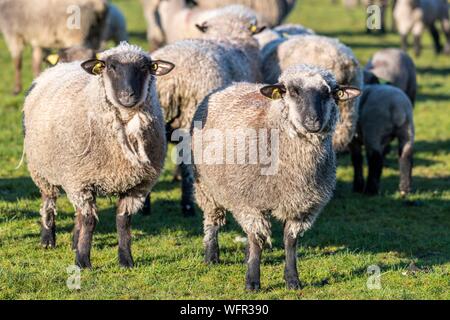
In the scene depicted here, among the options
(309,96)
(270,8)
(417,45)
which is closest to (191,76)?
(309,96)

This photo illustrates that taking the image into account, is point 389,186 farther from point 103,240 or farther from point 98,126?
point 98,126

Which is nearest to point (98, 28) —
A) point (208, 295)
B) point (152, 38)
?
point (152, 38)

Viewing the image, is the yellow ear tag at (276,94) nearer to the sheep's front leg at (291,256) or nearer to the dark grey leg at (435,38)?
the sheep's front leg at (291,256)

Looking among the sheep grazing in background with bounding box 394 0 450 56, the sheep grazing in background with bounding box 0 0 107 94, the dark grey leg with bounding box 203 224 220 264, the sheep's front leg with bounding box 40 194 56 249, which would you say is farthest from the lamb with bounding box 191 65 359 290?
the sheep grazing in background with bounding box 394 0 450 56

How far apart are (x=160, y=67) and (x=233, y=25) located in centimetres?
387

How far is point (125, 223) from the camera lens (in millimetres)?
7195

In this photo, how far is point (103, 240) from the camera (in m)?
8.08

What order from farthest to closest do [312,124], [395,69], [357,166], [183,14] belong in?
1. [183,14]
2. [395,69]
3. [357,166]
4. [312,124]

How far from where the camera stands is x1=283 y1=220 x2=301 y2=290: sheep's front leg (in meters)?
6.57

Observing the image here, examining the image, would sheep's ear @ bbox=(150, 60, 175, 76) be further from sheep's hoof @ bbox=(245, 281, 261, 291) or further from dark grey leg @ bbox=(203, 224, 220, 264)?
sheep's hoof @ bbox=(245, 281, 261, 291)

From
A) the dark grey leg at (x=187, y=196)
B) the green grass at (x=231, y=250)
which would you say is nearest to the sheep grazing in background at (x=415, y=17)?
the green grass at (x=231, y=250)

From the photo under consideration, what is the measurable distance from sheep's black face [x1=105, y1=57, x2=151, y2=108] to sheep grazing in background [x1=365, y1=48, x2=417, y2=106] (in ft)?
20.7

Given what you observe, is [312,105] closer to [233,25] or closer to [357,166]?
[357,166]

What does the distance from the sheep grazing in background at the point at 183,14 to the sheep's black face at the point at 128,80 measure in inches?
305
